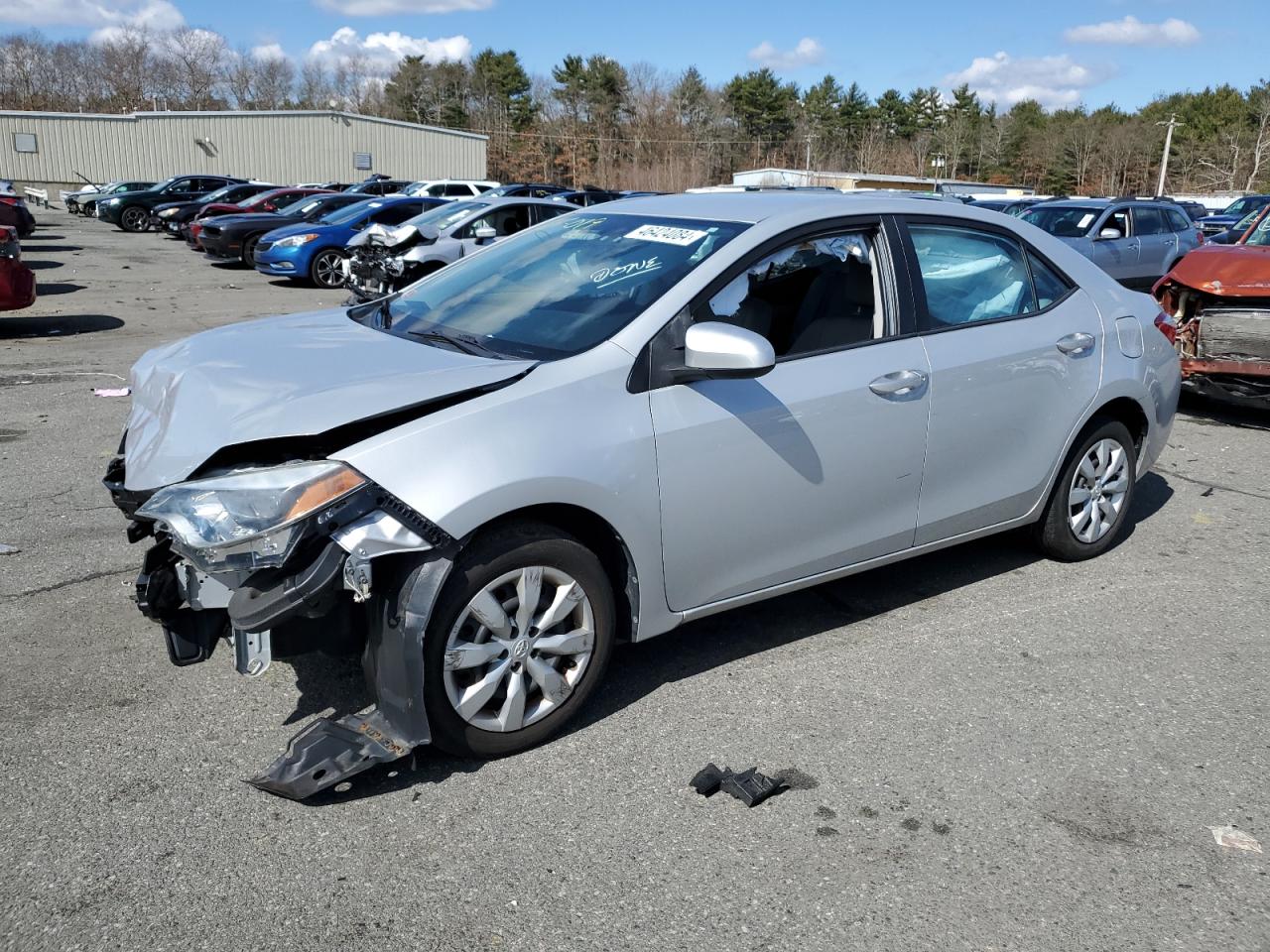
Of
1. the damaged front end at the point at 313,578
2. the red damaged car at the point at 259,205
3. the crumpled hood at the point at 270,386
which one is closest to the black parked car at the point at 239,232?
the red damaged car at the point at 259,205

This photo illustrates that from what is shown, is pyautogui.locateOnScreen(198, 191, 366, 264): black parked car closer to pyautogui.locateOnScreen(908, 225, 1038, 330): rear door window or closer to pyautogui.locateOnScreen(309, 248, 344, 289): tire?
pyautogui.locateOnScreen(309, 248, 344, 289): tire

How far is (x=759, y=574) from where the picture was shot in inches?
156

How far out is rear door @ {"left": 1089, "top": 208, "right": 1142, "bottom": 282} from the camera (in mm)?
15766

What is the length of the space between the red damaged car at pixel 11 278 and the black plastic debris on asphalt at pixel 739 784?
35.0ft

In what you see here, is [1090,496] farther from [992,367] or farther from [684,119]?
[684,119]

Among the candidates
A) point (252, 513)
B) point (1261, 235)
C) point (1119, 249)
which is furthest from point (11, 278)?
point (1119, 249)

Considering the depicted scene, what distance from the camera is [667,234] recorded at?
4.19m

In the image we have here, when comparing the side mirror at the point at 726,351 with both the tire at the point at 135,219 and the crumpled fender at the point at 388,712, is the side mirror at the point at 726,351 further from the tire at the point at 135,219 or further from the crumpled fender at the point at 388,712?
the tire at the point at 135,219

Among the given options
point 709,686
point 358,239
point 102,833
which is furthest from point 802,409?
point 358,239

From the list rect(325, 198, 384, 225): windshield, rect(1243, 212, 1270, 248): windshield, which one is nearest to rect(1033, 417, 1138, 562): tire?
rect(1243, 212, 1270, 248): windshield

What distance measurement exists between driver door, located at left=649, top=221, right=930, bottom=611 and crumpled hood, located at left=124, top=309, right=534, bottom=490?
676mm

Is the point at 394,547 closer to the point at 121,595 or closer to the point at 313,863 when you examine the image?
the point at 313,863

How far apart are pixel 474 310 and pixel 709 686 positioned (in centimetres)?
172

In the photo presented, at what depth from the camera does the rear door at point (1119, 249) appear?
15766 millimetres
